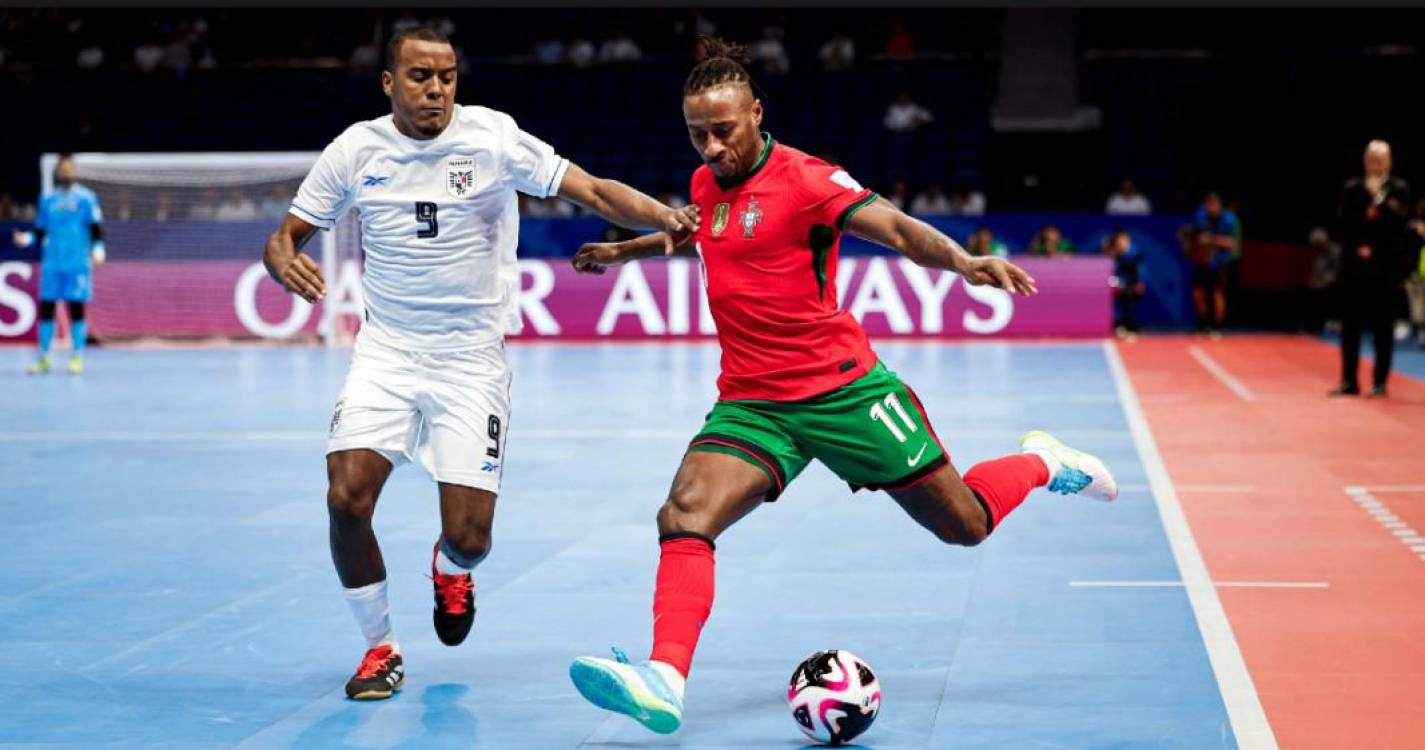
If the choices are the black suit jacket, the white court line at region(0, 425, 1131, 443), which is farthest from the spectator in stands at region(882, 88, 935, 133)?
the white court line at region(0, 425, 1131, 443)

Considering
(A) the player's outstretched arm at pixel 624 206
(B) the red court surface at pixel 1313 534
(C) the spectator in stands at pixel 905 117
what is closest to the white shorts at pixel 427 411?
(A) the player's outstretched arm at pixel 624 206

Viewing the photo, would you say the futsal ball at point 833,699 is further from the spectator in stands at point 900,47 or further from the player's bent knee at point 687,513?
the spectator in stands at point 900,47

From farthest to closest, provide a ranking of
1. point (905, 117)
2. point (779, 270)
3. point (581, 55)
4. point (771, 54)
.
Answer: point (581, 55) → point (771, 54) → point (905, 117) → point (779, 270)

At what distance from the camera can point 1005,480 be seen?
6.85 meters

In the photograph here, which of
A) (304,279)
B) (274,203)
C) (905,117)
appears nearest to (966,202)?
(905,117)

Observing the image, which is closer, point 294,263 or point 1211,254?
point 294,263

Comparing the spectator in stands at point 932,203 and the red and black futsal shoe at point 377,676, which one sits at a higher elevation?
the spectator in stands at point 932,203

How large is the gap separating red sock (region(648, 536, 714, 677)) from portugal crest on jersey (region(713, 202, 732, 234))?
3.52 feet

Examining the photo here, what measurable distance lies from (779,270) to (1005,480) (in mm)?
1334

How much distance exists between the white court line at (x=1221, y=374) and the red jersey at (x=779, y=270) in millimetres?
12153

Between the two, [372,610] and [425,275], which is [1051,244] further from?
[372,610]

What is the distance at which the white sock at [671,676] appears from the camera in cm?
545

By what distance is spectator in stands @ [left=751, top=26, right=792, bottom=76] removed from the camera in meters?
32.6

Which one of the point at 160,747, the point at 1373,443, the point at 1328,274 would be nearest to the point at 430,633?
the point at 160,747
